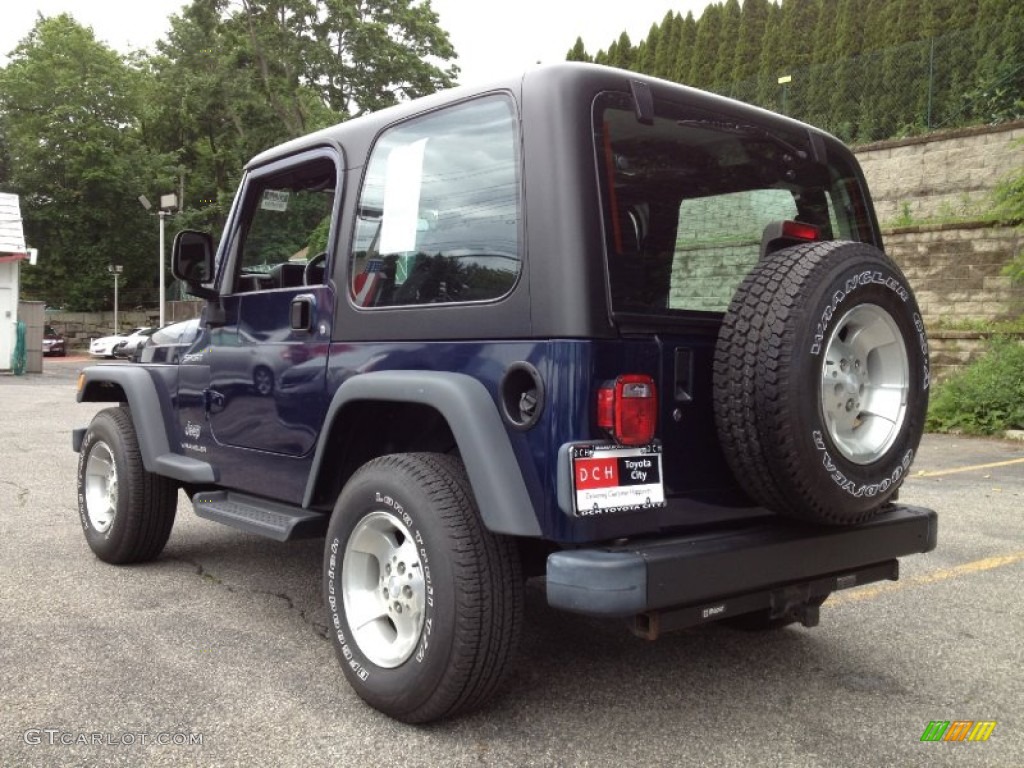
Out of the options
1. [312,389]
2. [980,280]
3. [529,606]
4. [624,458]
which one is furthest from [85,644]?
[980,280]

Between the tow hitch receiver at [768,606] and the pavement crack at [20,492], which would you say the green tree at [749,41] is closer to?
the pavement crack at [20,492]

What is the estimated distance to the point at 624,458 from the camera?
2.65 metres

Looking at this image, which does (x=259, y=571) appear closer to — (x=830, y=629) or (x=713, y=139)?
(x=830, y=629)

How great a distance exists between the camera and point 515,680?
11.0 feet

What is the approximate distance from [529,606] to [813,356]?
2214 mm

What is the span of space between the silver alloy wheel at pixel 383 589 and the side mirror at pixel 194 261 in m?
1.79

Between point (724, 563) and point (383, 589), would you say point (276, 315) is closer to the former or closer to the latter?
point (383, 589)

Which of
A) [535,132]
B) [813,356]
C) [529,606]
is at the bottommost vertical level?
[529,606]

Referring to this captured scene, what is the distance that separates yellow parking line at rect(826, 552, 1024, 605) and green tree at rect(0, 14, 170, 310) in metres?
40.6

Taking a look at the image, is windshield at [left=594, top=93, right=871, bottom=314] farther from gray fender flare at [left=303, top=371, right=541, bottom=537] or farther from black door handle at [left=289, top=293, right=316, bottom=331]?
black door handle at [left=289, top=293, right=316, bottom=331]

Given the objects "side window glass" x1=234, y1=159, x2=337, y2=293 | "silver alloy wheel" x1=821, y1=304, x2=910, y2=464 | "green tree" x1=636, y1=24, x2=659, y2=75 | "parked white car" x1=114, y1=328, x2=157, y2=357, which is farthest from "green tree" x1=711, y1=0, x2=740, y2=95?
"silver alloy wheel" x1=821, y1=304, x2=910, y2=464

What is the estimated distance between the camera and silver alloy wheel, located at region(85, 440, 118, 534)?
16.3 feet

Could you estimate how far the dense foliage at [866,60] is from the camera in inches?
634

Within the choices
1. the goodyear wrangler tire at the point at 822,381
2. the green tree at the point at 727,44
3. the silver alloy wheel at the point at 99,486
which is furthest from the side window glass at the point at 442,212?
the green tree at the point at 727,44
